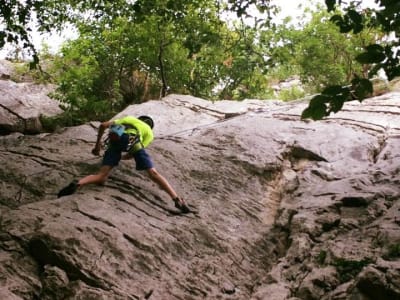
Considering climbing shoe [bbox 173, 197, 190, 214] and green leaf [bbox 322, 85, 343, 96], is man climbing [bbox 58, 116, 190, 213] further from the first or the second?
green leaf [bbox 322, 85, 343, 96]

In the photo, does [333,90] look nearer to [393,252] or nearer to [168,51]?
[393,252]

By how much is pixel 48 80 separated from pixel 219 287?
13118 mm

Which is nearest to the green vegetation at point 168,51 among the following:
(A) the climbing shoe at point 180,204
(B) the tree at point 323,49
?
(B) the tree at point 323,49

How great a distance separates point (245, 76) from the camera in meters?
19.2

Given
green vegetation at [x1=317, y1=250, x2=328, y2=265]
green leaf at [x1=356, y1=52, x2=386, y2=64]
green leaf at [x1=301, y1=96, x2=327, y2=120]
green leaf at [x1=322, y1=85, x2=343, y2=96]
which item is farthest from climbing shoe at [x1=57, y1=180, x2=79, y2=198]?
green leaf at [x1=356, y1=52, x2=386, y2=64]

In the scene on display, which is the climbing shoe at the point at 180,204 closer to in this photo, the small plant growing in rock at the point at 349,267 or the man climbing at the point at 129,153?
the man climbing at the point at 129,153

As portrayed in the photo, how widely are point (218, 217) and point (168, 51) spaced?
1003 cm

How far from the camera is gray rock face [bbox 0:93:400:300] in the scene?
19.0 feet

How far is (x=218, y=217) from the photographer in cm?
792

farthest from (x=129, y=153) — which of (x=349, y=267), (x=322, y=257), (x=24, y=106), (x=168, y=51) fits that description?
(x=168, y=51)

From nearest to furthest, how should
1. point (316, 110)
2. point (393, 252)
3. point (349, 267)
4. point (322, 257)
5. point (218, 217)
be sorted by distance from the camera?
point (316, 110) < point (393, 252) < point (349, 267) < point (322, 257) < point (218, 217)

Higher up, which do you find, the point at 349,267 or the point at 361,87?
the point at 361,87

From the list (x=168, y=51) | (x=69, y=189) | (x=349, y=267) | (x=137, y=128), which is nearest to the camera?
(x=349, y=267)

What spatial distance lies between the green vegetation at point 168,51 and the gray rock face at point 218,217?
190cm
